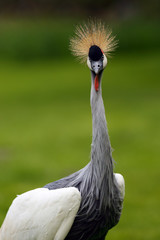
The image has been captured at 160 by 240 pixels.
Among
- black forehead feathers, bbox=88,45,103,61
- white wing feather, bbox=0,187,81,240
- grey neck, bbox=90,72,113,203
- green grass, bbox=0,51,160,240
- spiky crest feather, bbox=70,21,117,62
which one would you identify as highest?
green grass, bbox=0,51,160,240

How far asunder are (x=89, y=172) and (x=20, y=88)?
9.46m

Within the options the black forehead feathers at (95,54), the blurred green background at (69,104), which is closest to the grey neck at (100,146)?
the black forehead feathers at (95,54)

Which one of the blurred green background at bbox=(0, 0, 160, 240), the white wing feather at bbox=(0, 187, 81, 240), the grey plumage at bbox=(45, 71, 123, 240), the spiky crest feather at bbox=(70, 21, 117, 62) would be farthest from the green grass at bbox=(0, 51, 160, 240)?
the spiky crest feather at bbox=(70, 21, 117, 62)

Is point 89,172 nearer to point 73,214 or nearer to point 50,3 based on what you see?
point 73,214

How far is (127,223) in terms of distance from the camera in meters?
5.28

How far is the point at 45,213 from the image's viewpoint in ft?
10.7

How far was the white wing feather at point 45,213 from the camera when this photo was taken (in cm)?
323

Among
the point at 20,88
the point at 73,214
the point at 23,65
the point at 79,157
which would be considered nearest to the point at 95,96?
the point at 73,214

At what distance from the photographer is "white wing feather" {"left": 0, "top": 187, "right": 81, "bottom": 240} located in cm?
323

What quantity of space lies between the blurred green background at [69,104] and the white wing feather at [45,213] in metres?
1.71

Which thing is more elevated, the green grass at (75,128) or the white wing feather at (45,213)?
the green grass at (75,128)

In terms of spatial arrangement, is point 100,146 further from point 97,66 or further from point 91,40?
point 91,40

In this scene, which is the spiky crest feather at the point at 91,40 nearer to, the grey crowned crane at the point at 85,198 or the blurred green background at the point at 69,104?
the grey crowned crane at the point at 85,198

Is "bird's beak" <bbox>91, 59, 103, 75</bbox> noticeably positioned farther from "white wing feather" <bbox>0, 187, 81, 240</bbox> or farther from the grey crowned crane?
"white wing feather" <bbox>0, 187, 81, 240</bbox>
